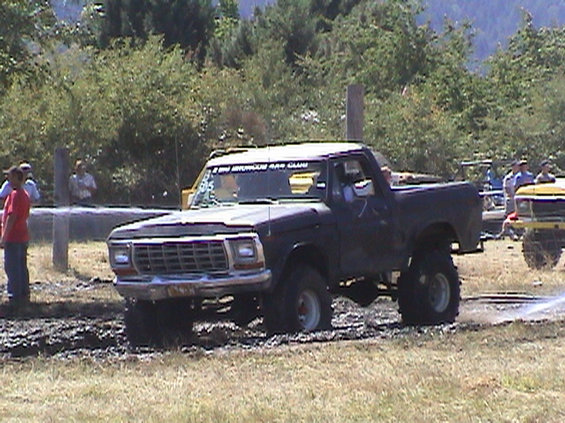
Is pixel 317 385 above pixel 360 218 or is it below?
below

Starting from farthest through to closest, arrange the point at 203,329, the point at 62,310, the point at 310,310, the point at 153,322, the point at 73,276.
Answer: the point at 73,276 → the point at 62,310 → the point at 203,329 → the point at 153,322 → the point at 310,310

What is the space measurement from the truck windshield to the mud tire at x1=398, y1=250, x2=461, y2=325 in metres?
1.69

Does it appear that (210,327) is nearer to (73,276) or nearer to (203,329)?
(203,329)

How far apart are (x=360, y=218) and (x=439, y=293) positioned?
5.72 ft

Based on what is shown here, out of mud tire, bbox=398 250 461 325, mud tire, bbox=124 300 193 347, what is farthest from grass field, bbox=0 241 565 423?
mud tire, bbox=124 300 193 347

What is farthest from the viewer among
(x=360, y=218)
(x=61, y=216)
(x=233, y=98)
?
(x=233, y=98)

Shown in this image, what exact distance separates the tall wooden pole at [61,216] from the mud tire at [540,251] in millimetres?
7570

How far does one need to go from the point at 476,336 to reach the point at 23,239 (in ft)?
23.4

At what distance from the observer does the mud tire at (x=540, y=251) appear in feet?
69.3

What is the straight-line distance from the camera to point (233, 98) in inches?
1388

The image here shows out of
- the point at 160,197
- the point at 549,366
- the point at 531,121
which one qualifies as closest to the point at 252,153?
the point at 549,366

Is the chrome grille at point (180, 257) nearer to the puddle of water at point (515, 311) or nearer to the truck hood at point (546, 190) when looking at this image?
the puddle of water at point (515, 311)

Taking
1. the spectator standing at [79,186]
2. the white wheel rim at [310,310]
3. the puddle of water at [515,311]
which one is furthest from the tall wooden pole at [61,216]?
the white wheel rim at [310,310]

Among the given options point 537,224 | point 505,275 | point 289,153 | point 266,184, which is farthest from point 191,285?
point 537,224
